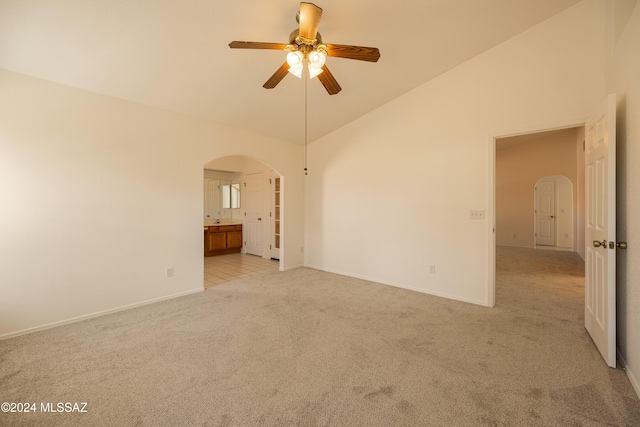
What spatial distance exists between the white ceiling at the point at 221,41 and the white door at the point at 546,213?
23.6 ft

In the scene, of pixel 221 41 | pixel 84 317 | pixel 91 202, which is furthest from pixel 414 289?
pixel 91 202

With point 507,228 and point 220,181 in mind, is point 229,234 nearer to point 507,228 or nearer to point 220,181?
point 220,181

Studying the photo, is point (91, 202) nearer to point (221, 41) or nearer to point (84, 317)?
point (84, 317)

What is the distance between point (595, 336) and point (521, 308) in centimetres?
85

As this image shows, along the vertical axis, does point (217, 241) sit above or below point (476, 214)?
below

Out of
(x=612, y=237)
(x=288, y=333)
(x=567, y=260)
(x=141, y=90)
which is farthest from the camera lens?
(x=567, y=260)

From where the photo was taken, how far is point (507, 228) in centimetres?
815

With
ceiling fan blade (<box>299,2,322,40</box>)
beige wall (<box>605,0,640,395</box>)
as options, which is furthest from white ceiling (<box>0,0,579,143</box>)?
beige wall (<box>605,0,640,395</box>)

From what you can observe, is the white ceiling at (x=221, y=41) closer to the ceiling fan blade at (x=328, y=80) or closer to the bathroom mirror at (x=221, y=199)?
the ceiling fan blade at (x=328, y=80)

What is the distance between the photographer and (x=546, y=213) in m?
8.23

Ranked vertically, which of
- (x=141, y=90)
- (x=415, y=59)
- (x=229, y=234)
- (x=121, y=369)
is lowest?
(x=121, y=369)

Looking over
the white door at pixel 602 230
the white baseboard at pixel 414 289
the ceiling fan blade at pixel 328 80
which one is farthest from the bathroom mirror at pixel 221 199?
the white door at pixel 602 230

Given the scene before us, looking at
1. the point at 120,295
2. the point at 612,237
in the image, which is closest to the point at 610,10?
the point at 612,237

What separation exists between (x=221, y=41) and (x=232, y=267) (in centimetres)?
411
